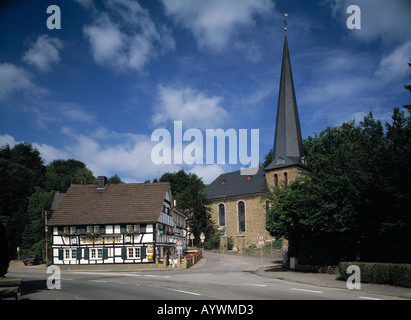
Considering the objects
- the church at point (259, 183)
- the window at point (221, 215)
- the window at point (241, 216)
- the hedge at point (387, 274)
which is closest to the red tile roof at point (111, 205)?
the church at point (259, 183)

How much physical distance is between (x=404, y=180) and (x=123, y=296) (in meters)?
14.1

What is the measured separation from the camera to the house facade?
40.2 metres

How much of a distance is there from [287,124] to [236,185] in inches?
761

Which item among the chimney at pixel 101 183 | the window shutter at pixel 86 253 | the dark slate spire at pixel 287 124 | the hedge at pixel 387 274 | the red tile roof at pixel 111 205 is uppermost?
the dark slate spire at pixel 287 124

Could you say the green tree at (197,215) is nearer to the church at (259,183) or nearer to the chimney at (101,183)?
the church at (259,183)

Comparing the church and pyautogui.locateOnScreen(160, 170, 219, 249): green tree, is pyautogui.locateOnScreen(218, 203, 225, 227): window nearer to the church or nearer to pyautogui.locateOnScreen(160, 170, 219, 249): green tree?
the church

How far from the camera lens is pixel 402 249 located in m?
21.8

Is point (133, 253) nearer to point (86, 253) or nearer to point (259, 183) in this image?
point (86, 253)

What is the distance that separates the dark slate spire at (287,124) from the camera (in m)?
60.6

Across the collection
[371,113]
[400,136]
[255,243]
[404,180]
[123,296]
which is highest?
[371,113]

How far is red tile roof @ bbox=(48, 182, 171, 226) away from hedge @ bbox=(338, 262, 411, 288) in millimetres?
25175

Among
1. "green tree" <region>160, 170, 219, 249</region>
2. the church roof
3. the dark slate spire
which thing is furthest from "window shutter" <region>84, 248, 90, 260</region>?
the church roof

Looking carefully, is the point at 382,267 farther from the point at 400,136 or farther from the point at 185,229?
the point at 185,229
